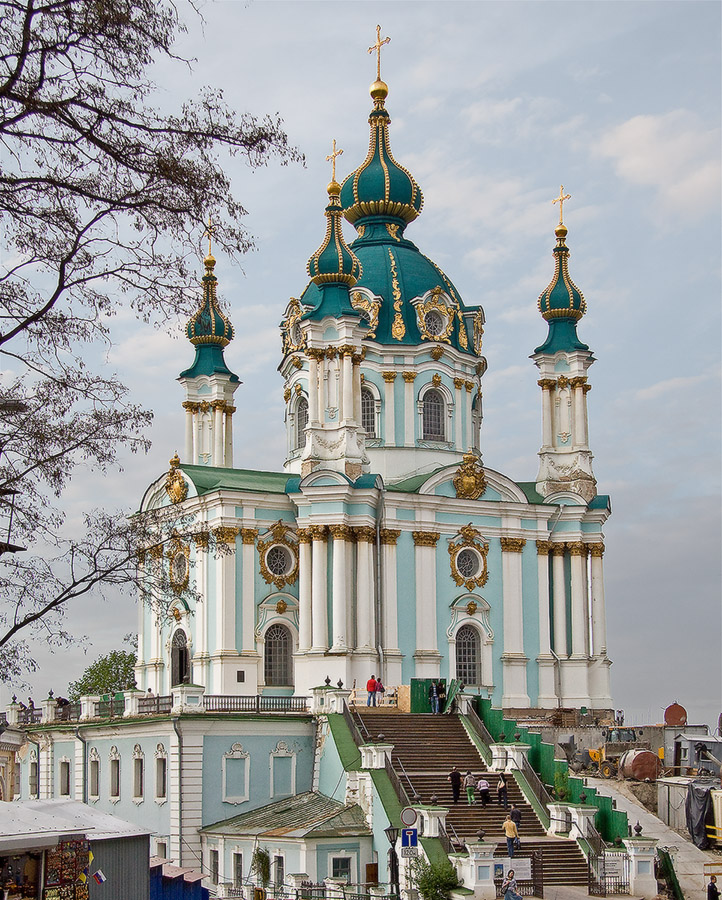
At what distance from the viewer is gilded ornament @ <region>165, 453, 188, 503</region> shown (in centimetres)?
4162

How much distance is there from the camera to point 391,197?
47.2 meters

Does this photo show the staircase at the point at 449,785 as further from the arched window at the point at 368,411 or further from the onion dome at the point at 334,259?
the onion dome at the point at 334,259

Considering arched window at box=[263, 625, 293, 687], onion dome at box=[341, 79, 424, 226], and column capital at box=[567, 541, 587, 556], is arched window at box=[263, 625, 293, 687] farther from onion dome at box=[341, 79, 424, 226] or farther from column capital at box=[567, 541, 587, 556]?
onion dome at box=[341, 79, 424, 226]

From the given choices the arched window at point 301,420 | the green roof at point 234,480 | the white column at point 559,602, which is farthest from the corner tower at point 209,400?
the white column at point 559,602

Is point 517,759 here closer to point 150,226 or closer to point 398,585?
point 398,585

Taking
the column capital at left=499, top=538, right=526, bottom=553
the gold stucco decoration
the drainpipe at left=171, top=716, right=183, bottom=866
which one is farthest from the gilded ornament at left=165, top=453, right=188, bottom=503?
the drainpipe at left=171, top=716, right=183, bottom=866

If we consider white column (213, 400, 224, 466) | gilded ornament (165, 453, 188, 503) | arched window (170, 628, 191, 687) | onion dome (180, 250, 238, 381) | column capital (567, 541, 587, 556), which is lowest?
arched window (170, 628, 191, 687)

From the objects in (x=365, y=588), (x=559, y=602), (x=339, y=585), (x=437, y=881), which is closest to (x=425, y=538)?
(x=365, y=588)

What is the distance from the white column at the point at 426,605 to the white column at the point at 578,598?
17.0 feet

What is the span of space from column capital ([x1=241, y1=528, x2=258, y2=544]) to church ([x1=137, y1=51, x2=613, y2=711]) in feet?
0.13

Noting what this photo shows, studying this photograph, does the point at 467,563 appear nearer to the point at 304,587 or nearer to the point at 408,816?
the point at 304,587

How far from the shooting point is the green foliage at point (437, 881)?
25.3 m

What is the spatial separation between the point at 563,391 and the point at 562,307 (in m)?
2.74

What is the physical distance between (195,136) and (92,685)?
51193 millimetres
